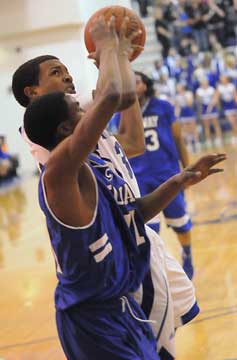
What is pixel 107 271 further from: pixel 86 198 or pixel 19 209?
pixel 19 209

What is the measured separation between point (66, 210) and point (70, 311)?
0.39 metres

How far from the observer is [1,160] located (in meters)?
17.5

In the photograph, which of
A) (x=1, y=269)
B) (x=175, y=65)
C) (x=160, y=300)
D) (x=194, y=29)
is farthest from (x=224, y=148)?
(x=160, y=300)

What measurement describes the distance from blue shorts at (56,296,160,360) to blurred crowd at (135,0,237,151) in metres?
15.5

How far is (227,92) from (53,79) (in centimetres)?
1565

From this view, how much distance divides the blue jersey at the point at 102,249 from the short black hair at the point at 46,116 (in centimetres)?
15

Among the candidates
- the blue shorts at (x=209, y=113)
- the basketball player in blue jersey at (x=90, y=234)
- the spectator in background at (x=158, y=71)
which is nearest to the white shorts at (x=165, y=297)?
the basketball player in blue jersey at (x=90, y=234)

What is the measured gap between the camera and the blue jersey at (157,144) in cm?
566

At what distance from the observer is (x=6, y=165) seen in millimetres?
17891

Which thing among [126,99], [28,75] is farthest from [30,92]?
[126,99]

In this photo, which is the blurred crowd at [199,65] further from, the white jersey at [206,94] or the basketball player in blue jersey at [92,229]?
the basketball player in blue jersey at [92,229]

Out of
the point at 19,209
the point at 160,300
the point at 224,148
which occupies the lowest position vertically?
the point at 224,148

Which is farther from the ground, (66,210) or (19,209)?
(66,210)

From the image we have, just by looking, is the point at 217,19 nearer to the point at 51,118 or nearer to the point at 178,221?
the point at 178,221
